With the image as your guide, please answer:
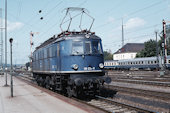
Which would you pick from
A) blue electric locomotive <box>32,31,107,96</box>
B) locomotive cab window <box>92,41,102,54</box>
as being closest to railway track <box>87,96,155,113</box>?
blue electric locomotive <box>32,31,107,96</box>

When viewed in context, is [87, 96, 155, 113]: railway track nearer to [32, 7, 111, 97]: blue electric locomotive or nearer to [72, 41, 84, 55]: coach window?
[32, 7, 111, 97]: blue electric locomotive

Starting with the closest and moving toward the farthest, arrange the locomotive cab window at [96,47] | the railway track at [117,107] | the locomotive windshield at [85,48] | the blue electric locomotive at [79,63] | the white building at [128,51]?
1. the railway track at [117,107]
2. the blue electric locomotive at [79,63]
3. the locomotive windshield at [85,48]
4. the locomotive cab window at [96,47]
5. the white building at [128,51]

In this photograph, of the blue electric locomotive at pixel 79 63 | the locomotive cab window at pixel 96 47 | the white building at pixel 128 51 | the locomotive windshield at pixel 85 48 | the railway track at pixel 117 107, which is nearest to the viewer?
the railway track at pixel 117 107


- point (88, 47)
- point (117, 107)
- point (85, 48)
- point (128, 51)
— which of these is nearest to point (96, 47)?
point (88, 47)

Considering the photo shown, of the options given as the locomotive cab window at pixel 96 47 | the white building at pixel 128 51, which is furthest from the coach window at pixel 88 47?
the white building at pixel 128 51

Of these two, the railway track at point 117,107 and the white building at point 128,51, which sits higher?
the white building at point 128,51

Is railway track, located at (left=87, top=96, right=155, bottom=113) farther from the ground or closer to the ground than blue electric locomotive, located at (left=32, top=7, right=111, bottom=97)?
closer to the ground

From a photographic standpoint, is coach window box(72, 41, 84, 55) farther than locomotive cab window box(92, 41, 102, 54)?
No

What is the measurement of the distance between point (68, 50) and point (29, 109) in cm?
441

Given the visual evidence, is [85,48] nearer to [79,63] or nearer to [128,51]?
[79,63]

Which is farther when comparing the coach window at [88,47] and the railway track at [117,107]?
the coach window at [88,47]

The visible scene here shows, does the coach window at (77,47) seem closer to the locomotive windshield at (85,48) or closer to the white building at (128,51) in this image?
the locomotive windshield at (85,48)

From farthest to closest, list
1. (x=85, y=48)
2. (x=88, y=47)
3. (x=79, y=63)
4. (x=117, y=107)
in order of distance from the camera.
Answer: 1. (x=88, y=47)
2. (x=85, y=48)
3. (x=79, y=63)
4. (x=117, y=107)

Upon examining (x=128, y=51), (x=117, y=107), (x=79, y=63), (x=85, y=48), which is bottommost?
(x=117, y=107)
